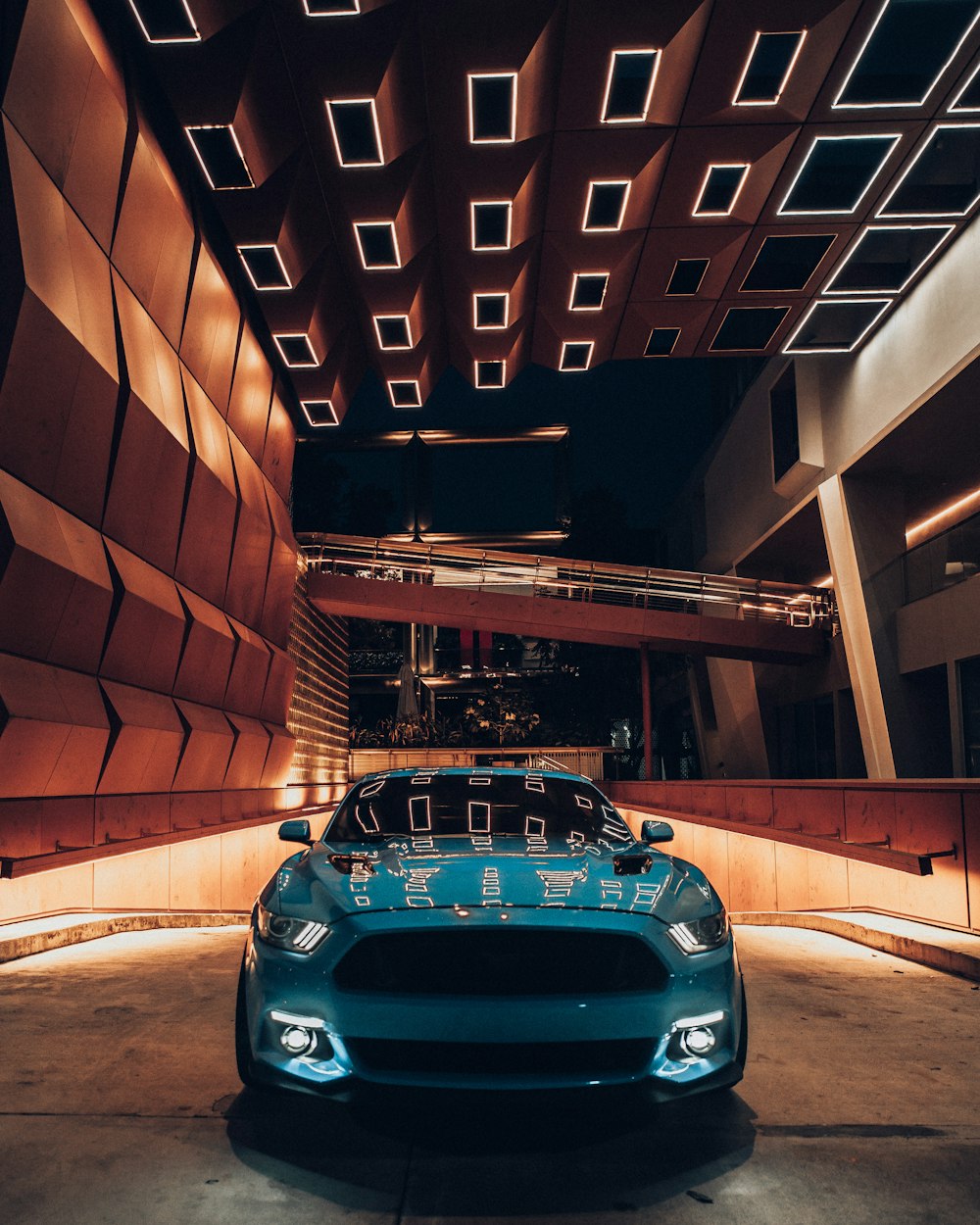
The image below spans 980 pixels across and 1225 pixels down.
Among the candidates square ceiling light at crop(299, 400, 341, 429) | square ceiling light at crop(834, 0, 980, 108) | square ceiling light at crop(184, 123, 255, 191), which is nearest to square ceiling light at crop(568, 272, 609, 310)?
square ceiling light at crop(834, 0, 980, 108)

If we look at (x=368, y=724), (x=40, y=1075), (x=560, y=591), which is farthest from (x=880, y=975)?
(x=368, y=724)

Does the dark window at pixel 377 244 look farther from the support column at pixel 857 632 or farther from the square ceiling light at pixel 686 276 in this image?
the support column at pixel 857 632

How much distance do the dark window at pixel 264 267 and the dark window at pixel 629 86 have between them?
605 cm

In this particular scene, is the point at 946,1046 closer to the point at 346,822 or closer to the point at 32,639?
the point at 346,822

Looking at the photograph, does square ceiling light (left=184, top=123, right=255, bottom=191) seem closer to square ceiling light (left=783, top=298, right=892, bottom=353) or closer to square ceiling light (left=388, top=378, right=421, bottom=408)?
square ceiling light (left=388, top=378, right=421, bottom=408)

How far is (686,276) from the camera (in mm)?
18859

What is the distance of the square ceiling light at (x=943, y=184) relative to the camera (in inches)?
638

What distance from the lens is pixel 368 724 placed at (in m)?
49.9

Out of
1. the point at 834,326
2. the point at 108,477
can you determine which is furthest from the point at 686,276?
the point at 108,477

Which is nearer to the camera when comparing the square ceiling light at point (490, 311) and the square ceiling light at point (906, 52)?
the square ceiling light at point (906, 52)

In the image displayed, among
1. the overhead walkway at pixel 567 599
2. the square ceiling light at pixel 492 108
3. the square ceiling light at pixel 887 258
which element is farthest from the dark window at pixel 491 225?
the overhead walkway at pixel 567 599

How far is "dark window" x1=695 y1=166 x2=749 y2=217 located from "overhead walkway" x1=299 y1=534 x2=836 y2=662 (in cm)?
1267

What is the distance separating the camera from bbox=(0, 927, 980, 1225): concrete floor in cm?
308

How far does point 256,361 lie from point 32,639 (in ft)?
36.4
